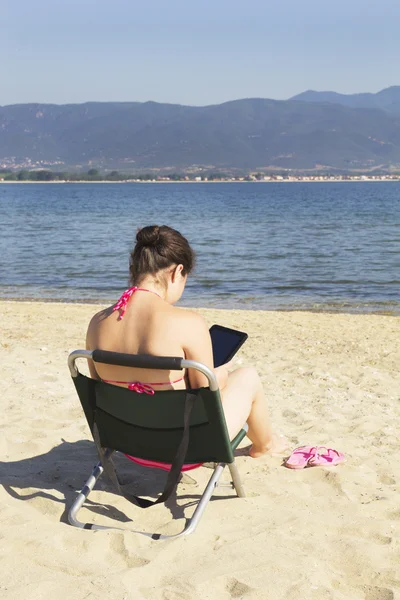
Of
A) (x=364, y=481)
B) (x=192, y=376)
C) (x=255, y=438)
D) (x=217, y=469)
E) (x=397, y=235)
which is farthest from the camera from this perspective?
(x=397, y=235)

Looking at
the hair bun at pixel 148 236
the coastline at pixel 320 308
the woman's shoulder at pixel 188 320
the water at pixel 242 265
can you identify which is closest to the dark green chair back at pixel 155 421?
the woman's shoulder at pixel 188 320

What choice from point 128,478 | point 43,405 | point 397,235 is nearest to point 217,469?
point 128,478

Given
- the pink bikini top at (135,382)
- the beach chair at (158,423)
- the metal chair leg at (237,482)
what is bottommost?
the metal chair leg at (237,482)

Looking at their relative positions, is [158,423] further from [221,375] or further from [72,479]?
[72,479]

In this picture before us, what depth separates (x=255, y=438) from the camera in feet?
14.1

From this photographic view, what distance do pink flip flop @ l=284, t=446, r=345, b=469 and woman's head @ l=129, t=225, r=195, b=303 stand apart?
1.39 metres

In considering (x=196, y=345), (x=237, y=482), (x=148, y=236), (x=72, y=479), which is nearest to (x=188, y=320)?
(x=196, y=345)

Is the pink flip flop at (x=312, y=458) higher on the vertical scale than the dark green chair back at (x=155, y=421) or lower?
lower

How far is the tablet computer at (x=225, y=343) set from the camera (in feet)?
13.6

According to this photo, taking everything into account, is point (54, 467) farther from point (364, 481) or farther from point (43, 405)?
point (364, 481)

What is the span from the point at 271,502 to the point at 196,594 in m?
1.02

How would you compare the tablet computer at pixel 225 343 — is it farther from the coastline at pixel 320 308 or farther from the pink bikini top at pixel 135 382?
the coastline at pixel 320 308

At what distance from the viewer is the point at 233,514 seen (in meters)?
3.53

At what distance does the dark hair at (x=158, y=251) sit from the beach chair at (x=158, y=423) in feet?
1.43
